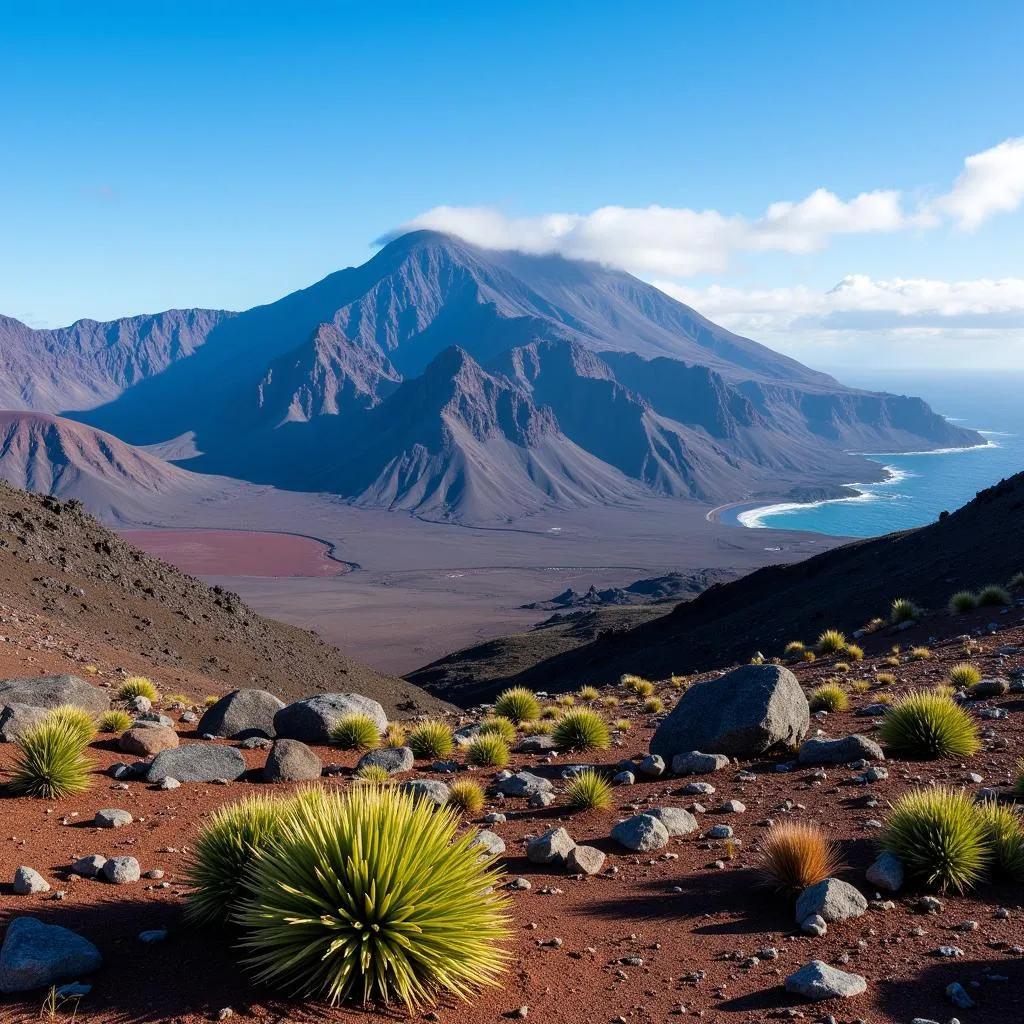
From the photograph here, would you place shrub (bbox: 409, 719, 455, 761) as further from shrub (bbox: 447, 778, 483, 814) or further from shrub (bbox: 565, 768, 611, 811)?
shrub (bbox: 565, 768, 611, 811)

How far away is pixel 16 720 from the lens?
10.8 metres

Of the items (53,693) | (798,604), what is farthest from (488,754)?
(798,604)

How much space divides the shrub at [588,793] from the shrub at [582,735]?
2767 millimetres

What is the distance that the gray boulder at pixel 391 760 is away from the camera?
1105 centimetres

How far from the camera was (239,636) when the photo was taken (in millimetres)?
35688

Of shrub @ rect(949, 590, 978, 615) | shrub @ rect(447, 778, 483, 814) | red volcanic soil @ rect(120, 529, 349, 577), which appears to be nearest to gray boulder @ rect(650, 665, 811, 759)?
shrub @ rect(447, 778, 483, 814)

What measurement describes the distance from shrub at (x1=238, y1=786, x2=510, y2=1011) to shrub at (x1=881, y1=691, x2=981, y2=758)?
21.1ft

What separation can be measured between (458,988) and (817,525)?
6981 inches

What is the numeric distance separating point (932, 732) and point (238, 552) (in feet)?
464

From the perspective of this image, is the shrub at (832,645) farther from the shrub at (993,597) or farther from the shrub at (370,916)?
the shrub at (370,916)

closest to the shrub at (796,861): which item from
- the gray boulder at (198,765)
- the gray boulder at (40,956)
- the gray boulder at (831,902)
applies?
the gray boulder at (831,902)

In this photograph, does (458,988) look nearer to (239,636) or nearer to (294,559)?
(239,636)

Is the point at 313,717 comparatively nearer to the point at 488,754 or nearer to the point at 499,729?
the point at 499,729

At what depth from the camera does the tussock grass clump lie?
1247 cm
